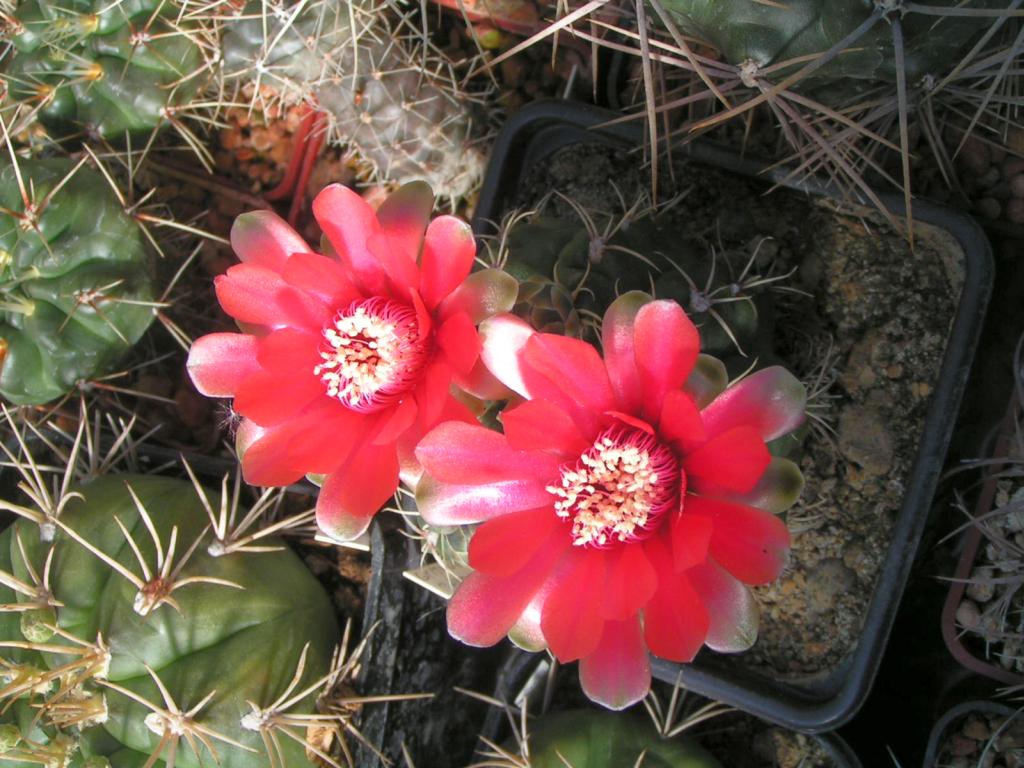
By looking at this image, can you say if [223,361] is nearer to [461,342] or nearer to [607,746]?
[461,342]

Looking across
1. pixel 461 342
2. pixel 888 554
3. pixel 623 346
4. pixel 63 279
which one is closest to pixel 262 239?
pixel 461 342

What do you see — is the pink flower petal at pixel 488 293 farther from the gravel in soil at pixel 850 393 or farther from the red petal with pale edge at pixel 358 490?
the gravel in soil at pixel 850 393

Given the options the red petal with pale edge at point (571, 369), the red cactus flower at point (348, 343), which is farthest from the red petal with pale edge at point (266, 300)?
the red petal with pale edge at point (571, 369)

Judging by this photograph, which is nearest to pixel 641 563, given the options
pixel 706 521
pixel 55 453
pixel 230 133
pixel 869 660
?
pixel 706 521

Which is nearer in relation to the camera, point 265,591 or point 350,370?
point 350,370

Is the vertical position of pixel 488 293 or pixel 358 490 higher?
pixel 488 293

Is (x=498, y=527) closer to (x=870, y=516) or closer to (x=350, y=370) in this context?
(x=350, y=370)

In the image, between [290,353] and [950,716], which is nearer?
[290,353]
